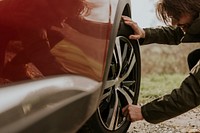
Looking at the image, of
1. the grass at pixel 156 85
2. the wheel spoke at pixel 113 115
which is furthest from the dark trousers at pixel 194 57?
the grass at pixel 156 85

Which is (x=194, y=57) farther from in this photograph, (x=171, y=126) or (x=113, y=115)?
(x=171, y=126)

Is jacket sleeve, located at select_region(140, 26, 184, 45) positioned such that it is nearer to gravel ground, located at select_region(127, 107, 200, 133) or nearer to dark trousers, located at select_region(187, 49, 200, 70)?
dark trousers, located at select_region(187, 49, 200, 70)

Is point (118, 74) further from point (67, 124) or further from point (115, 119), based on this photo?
point (67, 124)

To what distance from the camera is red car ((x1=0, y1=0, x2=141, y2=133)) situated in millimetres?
1614

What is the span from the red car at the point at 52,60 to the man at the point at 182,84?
460 mm

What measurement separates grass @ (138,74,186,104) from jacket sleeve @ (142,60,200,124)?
271 centimetres

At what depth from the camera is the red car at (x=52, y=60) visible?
63.6 inches

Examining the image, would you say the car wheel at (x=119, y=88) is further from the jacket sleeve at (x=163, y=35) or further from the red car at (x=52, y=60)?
the red car at (x=52, y=60)

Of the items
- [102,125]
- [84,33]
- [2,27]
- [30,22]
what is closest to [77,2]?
[84,33]

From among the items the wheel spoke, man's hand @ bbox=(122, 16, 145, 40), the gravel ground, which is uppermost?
man's hand @ bbox=(122, 16, 145, 40)

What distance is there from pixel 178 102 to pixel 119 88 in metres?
0.69

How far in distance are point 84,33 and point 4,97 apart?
750mm

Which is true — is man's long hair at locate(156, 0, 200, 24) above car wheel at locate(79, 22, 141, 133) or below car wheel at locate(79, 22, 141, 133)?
above

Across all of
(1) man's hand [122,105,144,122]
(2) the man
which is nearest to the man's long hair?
(2) the man
